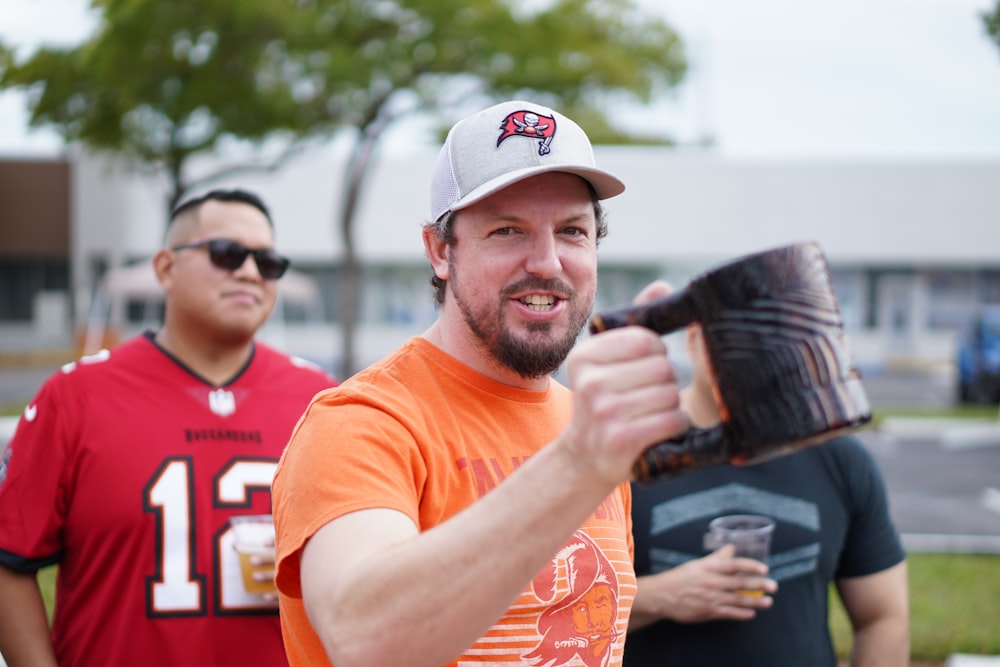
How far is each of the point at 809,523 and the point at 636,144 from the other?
1748 inches

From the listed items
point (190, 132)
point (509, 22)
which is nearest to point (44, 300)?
point (190, 132)

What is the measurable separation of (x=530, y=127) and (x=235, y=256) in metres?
1.88

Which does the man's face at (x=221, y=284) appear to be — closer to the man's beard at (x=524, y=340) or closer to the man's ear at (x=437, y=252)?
the man's ear at (x=437, y=252)

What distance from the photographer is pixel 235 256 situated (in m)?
3.42

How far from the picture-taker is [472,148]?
1.83 meters

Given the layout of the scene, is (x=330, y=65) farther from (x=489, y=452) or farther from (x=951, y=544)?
(x=489, y=452)

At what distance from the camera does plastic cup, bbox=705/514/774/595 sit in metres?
2.67

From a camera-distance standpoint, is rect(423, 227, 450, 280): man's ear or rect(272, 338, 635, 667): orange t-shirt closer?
rect(272, 338, 635, 667): orange t-shirt

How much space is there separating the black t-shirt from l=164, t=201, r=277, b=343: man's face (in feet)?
4.84

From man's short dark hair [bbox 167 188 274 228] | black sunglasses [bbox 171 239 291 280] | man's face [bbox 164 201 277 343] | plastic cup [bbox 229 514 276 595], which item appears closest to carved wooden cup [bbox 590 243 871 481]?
plastic cup [bbox 229 514 276 595]

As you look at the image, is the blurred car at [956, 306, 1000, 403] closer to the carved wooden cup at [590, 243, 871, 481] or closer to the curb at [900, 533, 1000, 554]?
the curb at [900, 533, 1000, 554]

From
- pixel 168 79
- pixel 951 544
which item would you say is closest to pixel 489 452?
pixel 951 544

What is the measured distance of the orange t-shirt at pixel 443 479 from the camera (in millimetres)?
1567

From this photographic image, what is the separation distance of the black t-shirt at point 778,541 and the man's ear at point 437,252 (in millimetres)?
1098
